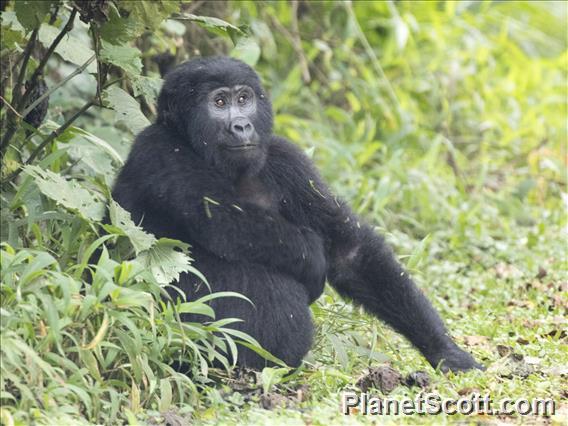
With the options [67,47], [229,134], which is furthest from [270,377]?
[67,47]

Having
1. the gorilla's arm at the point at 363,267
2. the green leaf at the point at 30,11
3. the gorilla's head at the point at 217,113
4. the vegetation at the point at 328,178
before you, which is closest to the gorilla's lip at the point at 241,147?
the gorilla's head at the point at 217,113

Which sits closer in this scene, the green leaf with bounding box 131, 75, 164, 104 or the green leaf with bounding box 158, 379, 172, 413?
the green leaf with bounding box 158, 379, 172, 413

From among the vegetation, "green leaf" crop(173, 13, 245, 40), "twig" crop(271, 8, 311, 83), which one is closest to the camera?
the vegetation

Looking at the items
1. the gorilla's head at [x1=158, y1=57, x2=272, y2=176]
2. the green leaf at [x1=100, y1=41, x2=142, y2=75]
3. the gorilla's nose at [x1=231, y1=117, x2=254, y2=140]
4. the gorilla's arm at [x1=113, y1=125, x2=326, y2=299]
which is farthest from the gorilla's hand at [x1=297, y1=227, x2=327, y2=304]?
the green leaf at [x1=100, y1=41, x2=142, y2=75]

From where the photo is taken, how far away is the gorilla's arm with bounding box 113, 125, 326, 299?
4.88 meters

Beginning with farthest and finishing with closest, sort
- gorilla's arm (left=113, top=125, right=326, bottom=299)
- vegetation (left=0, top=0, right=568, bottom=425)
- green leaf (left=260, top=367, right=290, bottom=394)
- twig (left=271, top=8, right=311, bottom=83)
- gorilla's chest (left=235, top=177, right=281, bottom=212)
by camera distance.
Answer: twig (left=271, top=8, right=311, bottom=83)
gorilla's chest (left=235, top=177, right=281, bottom=212)
gorilla's arm (left=113, top=125, right=326, bottom=299)
green leaf (left=260, top=367, right=290, bottom=394)
vegetation (left=0, top=0, right=568, bottom=425)

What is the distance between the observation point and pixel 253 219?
4.96m

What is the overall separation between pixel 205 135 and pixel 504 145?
538 centimetres

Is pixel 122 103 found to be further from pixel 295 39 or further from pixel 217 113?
pixel 295 39

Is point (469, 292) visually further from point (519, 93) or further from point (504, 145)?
→ point (519, 93)

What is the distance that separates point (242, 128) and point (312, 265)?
2.58 feet

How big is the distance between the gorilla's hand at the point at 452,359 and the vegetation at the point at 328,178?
0.40 ft

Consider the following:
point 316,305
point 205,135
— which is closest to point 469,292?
point 316,305

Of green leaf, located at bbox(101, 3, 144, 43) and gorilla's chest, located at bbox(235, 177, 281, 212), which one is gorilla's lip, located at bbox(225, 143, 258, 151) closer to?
gorilla's chest, located at bbox(235, 177, 281, 212)
